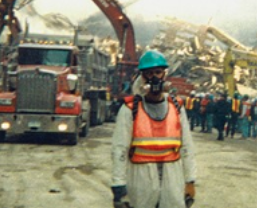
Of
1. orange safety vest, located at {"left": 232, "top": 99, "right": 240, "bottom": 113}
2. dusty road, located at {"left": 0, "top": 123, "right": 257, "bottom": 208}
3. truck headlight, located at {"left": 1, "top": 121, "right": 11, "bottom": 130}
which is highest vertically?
orange safety vest, located at {"left": 232, "top": 99, "right": 240, "bottom": 113}

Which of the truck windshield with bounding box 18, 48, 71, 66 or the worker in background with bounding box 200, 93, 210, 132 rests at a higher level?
the truck windshield with bounding box 18, 48, 71, 66

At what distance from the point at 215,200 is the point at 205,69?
31.6 meters

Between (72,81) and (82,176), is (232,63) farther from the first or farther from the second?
(82,176)

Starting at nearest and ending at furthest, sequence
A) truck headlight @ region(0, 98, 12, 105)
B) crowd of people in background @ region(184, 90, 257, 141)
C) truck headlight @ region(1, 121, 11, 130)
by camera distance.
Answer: truck headlight @ region(1, 121, 11, 130) → truck headlight @ region(0, 98, 12, 105) → crowd of people in background @ region(184, 90, 257, 141)

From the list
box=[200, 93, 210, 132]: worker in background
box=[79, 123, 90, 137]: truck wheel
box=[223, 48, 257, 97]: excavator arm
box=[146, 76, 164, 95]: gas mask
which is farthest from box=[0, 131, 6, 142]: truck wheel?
box=[223, 48, 257, 97]: excavator arm

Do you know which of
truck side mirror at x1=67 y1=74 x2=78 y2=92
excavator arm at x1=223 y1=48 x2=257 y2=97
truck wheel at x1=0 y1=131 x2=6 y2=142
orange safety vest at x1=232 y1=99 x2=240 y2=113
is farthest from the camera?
excavator arm at x1=223 y1=48 x2=257 y2=97

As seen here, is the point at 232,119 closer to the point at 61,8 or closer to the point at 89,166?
the point at 89,166

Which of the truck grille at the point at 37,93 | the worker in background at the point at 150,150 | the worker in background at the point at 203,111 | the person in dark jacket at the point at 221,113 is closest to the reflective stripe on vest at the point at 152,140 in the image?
the worker in background at the point at 150,150

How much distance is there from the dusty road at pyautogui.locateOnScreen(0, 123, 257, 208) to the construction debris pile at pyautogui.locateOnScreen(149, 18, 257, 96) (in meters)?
22.2

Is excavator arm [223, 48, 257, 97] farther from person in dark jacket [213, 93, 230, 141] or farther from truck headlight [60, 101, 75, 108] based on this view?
truck headlight [60, 101, 75, 108]

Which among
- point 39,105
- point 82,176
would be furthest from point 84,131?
point 82,176

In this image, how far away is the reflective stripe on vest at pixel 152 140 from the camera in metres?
4.52

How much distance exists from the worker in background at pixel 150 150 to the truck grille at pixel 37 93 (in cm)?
1099

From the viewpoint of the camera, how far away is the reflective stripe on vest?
14.8 feet
